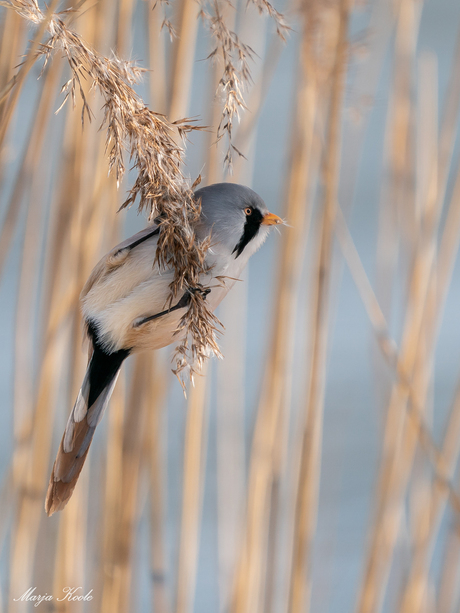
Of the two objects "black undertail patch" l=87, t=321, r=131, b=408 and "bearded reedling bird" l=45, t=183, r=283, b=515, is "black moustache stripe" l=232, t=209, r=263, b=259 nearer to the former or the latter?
"bearded reedling bird" l=45, t=183, r=283, b=515

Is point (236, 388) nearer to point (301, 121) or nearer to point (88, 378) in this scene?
point (301, 121)

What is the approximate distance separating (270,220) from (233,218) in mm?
51

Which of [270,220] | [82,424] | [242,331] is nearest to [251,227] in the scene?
[270,220]

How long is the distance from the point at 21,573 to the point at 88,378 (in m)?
0.56

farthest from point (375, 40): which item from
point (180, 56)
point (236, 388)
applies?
point (236, 388)

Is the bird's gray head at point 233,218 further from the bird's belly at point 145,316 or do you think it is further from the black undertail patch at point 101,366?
the black undertail patch at point 101,366

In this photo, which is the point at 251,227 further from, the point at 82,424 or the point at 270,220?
the point at 82,424

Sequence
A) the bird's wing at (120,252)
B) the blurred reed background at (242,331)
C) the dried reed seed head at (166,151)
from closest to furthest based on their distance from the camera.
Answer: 1. the dried reed seed head at (166,151)
2. the bird's wing at (120,252)
3. the blurred reed background at (242,331)

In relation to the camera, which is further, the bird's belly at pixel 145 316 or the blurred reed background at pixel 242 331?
the blurred reed background at pixel 242 331

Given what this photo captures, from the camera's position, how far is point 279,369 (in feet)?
4.01

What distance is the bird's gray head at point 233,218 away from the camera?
0.78 metres

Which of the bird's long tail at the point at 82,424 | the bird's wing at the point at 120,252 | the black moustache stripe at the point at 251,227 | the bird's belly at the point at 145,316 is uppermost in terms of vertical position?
the black moustache stripe at the point at 251,227
